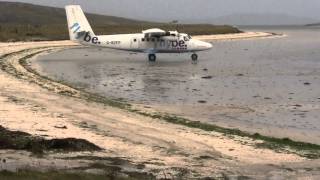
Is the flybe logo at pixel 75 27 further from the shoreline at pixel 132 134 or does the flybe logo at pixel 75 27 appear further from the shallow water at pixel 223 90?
the shoreline at pixel 132 134

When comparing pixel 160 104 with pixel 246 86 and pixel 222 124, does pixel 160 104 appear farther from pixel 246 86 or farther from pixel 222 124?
pixel 246 86

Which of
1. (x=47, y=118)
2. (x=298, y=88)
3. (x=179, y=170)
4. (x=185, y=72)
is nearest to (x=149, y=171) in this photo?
(x=179, y=170)

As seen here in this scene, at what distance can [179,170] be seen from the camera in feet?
38.4

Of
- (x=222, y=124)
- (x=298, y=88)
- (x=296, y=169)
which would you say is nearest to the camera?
(x=296, y=169)

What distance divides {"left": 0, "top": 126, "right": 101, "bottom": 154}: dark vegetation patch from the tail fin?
44.4 m

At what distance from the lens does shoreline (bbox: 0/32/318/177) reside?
1331 centimetres

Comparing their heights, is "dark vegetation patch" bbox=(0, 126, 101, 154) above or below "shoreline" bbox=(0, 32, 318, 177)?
above

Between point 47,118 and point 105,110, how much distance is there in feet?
12.3

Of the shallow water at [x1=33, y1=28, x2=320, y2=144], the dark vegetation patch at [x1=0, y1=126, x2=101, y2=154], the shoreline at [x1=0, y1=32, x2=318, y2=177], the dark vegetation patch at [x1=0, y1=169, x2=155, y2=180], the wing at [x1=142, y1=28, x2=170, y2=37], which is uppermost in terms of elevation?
the wing at [x1=142, y1=28, x2=170, y2=37]

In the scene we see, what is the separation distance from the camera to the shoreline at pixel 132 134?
13312 millimetres

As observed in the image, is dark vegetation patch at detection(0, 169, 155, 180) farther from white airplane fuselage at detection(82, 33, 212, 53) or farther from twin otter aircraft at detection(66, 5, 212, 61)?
white airplane fuselage at detection(82, 33, 212, 53)

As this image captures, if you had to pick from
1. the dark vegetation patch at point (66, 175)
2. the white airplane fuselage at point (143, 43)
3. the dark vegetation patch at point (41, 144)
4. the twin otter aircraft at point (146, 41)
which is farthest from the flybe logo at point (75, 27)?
the dark vegetation patch at point (66, 175)

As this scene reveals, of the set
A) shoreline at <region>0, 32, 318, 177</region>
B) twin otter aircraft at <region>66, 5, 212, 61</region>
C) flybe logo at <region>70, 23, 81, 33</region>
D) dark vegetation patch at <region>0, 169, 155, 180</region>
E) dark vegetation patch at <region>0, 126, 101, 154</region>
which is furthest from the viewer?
flybe logo at <region>70, 23, 81, 33</region>

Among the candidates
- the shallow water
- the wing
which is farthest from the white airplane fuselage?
the shallow water
